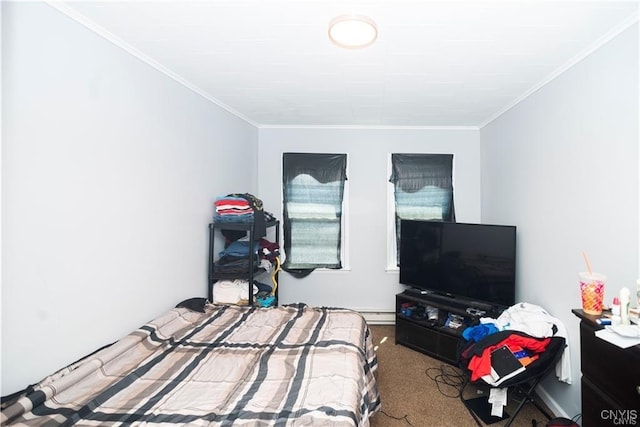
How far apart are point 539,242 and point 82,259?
10.1 feet

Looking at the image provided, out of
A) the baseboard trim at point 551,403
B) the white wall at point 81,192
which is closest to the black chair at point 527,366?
the baseboard trim at point 551,403

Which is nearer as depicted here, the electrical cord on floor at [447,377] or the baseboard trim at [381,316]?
the electrical cord on floor at [447,377]

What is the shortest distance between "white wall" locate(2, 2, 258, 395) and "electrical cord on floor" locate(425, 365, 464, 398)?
224 centimetres

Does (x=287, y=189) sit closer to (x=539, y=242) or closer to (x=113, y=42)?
(x=113, y=42)

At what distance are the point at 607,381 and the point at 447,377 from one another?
1533 mm

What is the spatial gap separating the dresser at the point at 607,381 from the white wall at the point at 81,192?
2.48 metres

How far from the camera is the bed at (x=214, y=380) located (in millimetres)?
Answer: 1188

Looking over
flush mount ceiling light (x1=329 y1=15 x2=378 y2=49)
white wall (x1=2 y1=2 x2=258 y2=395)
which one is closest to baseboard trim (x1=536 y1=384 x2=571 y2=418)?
flush mount ceiling light (x1=329 y1=15 x2=378 y2=49)

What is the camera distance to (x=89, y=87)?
1559 mm

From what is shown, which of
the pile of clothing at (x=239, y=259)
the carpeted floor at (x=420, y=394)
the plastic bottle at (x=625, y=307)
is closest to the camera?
the plastic bottle at (x=625, y=307)

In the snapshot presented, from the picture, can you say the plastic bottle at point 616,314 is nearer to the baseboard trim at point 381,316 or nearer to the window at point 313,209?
the baseboard trim at point 381,316

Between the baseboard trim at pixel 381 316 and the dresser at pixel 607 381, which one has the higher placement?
the dresser at pixel 607 381

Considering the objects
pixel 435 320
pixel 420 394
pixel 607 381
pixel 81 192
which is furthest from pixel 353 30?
pixel 435 320

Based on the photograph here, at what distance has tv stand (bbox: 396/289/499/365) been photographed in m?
2.79
